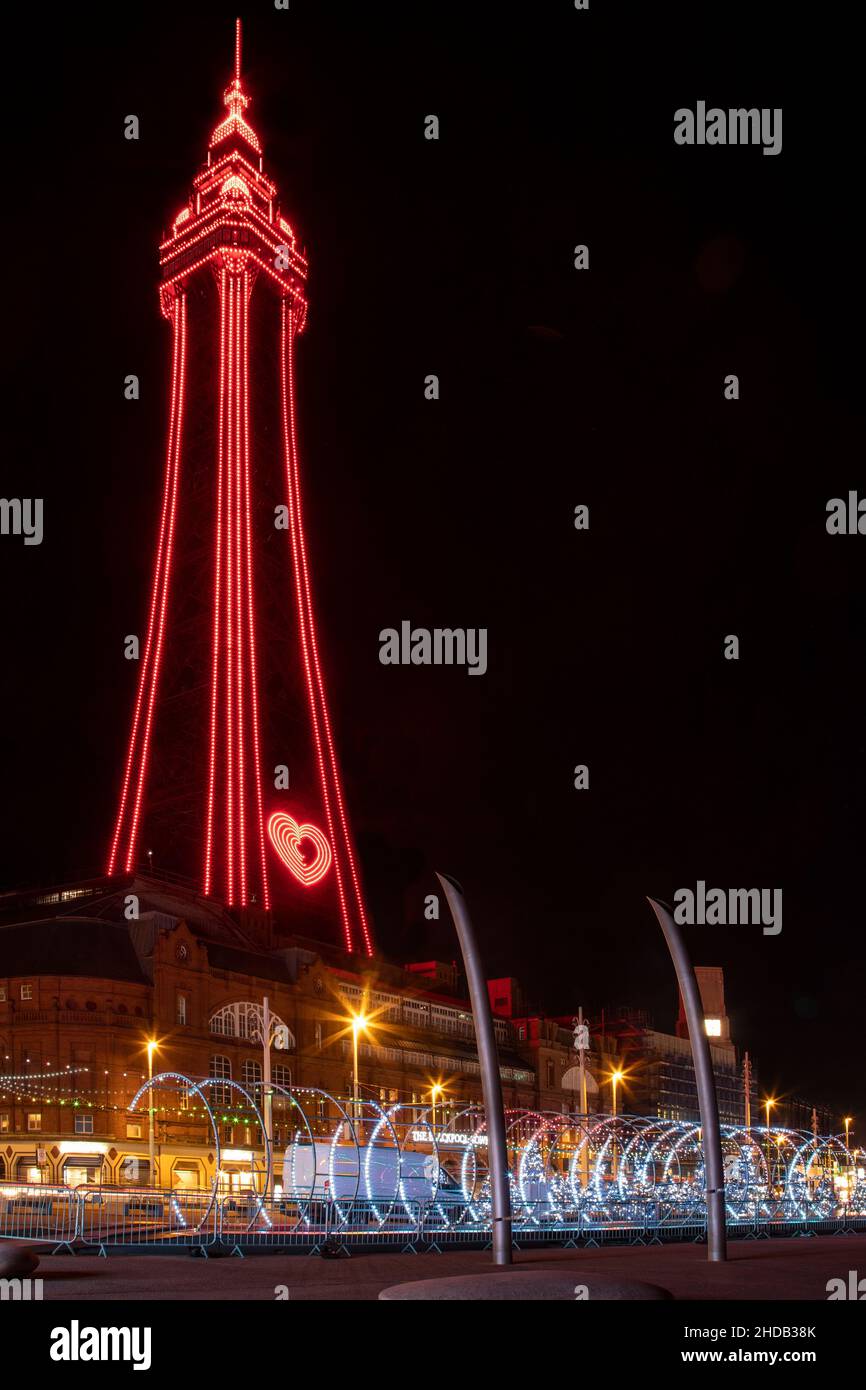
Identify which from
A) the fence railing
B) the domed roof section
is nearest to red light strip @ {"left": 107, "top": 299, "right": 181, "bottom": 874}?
the domed roof section

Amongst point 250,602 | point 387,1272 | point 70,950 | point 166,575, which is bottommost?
point 387,1272

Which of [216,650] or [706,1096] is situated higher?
[216,650]

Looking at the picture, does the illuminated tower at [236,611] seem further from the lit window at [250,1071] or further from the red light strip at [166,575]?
the lit window at [250,1071]

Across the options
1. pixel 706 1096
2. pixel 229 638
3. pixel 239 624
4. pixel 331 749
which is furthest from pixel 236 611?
pixel 706 1096

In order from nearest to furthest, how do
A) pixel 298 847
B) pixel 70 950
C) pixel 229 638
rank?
pixel 70 950 → pixel 229 638 → pixel 298 847

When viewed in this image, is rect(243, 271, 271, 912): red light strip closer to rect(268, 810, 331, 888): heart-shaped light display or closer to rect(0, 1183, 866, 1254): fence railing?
rect(268, 810, 331, 888): heart-shaped light display

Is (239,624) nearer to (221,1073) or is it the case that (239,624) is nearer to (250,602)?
(250,602)
